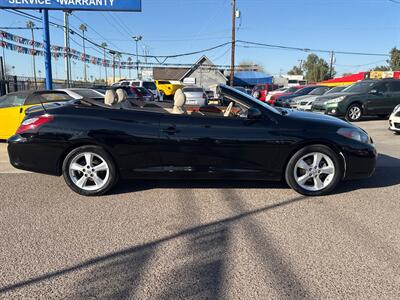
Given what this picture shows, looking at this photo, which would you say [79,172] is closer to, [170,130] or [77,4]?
[170,130]

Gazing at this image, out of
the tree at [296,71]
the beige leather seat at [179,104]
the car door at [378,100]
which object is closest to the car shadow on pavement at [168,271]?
the beige leather seat at [179,104]

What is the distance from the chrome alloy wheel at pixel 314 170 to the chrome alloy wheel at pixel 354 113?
381 inches

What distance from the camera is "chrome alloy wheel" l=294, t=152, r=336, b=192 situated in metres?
4.60

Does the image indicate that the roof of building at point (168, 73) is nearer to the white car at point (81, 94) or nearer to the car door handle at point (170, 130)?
the white car at point (81, 94)

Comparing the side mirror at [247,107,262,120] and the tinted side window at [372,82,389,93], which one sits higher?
the tinted side window at [372,82,389,93]

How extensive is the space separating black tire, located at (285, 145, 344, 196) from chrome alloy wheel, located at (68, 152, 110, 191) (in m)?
2.43

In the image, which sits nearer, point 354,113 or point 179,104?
point 179,104

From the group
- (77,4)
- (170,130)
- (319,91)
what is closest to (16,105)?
(170,130)

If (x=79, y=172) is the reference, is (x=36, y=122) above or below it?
above

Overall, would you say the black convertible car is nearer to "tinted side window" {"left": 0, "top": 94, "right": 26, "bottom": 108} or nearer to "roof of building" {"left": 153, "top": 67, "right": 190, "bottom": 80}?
"tinted side window" {"left": 0, "top": 94, "right": 26, "bottom": 108}

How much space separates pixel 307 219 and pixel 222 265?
142 cm

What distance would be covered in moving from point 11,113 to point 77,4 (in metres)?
8.25

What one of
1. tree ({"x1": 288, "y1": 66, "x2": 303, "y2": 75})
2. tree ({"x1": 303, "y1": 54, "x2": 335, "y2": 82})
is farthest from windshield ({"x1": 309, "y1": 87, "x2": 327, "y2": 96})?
tree ({"x1": 288, "y1": 66, "x2": 303, "y2": 75})

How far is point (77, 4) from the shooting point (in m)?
14.3
